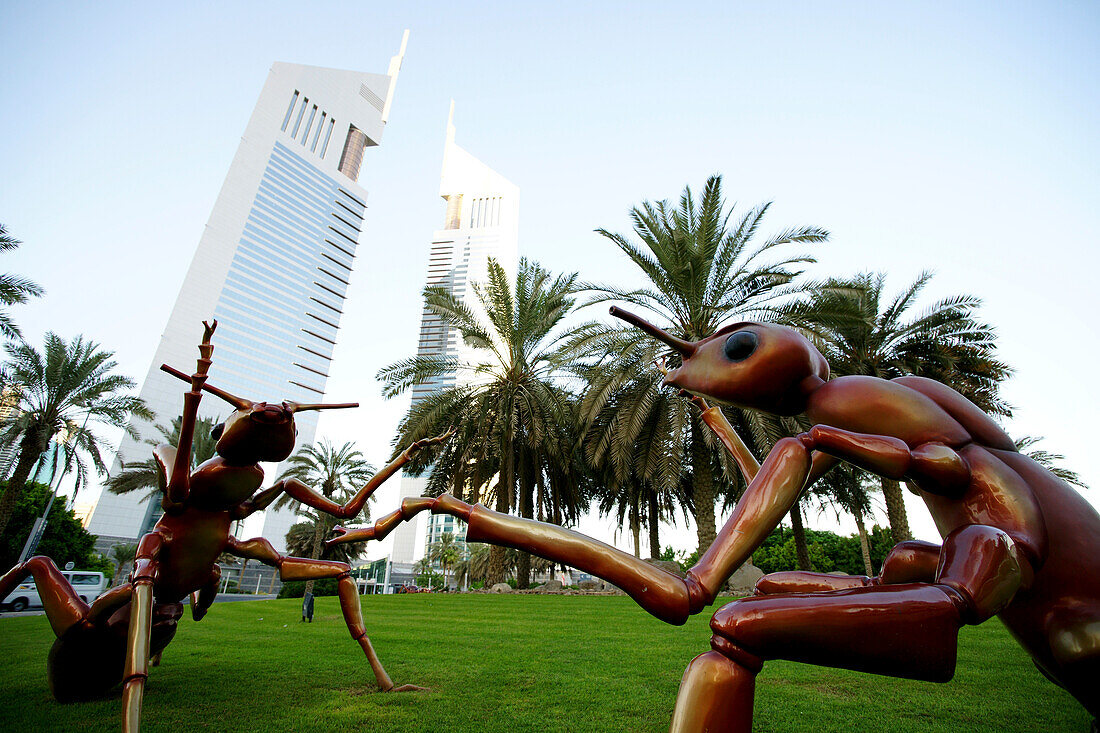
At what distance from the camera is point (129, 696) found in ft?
7.31

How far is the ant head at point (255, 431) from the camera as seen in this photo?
3.13 metres

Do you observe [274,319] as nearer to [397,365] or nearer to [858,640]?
[397,365]

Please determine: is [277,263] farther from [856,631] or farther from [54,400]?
[856,631]

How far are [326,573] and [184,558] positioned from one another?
851mm

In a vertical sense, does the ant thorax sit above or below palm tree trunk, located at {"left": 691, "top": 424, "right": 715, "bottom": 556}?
below

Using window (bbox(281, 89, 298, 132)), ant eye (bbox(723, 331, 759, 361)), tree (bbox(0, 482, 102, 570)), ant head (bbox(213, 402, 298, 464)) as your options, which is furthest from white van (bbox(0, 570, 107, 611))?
window (bbox(281, 89, 298, 132))

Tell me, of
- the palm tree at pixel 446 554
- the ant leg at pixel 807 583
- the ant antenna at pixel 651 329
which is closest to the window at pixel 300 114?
the palm tree at pixel 446 554

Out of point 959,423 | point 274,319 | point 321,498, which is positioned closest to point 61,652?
point 321,498

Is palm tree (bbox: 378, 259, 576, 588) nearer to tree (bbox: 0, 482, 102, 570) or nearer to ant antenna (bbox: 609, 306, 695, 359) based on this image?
ant antenna (bbox: 609, 306, 695, 359)

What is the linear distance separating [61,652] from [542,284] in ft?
52.5

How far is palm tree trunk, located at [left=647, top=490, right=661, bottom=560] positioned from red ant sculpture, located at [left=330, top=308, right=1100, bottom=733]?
23261 millimetres

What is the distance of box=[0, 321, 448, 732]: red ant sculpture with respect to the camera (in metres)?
3.15

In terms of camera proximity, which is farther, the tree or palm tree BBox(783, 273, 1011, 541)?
the tree

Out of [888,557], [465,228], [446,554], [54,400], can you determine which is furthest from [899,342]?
[465,228]
